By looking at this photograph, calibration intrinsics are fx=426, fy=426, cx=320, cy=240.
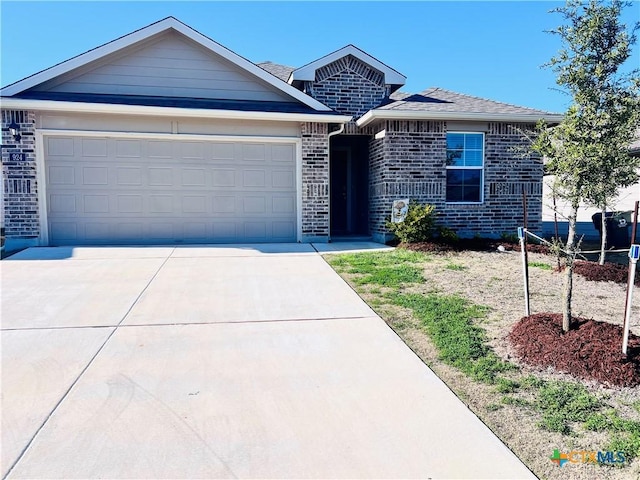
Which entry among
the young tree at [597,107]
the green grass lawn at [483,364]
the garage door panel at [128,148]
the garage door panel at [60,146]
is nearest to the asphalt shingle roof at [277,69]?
the garage door panel at [128,148]

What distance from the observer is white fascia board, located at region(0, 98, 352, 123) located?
9.14m

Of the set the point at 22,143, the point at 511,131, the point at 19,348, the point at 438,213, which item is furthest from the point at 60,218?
the point at 511,131

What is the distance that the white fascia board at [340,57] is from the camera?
465 inches

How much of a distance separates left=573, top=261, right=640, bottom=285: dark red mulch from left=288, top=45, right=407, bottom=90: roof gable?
7.53m

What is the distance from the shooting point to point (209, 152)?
33.9 feet

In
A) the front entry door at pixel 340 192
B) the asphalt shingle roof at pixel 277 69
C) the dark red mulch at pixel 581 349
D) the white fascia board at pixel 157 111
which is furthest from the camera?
the asphalt shingle roof at pixel 277 69

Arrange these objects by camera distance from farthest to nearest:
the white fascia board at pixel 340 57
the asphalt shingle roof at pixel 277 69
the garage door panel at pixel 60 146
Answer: the asphalt shingle roof at pixel 277 69 < the white fascia board at pixel 340 57 < the garage door panel at pixel 60 146

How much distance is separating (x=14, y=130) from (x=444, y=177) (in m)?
10.1

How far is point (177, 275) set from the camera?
6938 mm

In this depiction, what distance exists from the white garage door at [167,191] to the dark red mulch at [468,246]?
3302mm

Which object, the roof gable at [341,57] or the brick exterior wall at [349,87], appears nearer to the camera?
the roof gable at [341,57]

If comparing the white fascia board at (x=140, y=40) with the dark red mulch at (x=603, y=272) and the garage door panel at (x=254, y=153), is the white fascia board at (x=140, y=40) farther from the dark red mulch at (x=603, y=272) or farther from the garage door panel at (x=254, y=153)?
the dark red mulch at (x=603, y=272)

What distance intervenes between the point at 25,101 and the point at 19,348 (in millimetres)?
7355

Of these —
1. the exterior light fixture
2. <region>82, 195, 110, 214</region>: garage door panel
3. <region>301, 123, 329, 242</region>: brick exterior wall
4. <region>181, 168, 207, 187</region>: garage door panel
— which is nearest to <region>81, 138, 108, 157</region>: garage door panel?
<region>82, 195, 110, 214</region>: garage door panel
